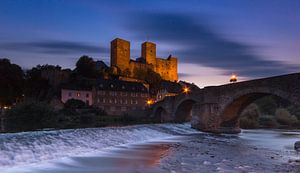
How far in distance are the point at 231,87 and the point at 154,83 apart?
6016cm

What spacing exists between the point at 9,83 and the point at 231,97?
117 feet

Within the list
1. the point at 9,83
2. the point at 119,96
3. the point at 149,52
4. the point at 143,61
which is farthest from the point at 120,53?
the point at 9,83

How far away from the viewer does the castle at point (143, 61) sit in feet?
293

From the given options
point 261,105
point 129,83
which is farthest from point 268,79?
point 129,83

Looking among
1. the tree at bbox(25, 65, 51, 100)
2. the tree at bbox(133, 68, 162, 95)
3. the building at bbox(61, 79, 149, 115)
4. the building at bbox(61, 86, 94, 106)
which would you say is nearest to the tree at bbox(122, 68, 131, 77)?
the tree at bbox(133, 68, 162, 95)

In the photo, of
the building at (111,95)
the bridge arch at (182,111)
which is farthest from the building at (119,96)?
the bridge arch at (182,111)

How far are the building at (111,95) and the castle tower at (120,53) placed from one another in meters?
19.6

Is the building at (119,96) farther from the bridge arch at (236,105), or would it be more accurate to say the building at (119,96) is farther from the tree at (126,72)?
the bridge arch at (236,105)

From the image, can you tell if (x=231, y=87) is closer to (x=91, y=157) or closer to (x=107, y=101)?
(x=91, y=157)

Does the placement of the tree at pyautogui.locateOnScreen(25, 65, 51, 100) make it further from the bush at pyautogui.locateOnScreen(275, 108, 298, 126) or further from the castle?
the bush at pyautogui.locateOnScreen(275, 108, 298, 126)

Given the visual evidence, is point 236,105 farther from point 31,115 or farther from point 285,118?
point 285,118

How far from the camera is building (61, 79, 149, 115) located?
60.0m

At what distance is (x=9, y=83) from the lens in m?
46.9

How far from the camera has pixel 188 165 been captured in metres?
10.9
